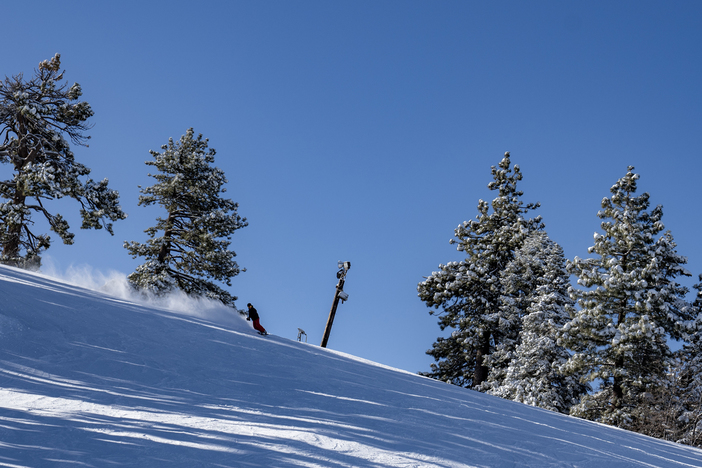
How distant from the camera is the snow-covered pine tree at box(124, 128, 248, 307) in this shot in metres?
30.9

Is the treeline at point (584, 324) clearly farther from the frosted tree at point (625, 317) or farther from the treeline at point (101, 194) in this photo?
the treeline at point (101, 194)

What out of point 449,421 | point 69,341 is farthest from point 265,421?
point 69,341

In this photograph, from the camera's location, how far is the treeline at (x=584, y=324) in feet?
78.6

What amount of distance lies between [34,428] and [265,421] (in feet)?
8.84

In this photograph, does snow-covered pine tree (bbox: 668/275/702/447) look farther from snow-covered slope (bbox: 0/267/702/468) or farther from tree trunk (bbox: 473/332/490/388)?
snow-covered slope (bbox: 0/267/702/468)

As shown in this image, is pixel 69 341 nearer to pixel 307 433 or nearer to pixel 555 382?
pixel 307 433

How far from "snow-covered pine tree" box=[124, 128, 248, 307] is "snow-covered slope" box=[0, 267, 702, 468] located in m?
18.2

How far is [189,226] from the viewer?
31.9 m

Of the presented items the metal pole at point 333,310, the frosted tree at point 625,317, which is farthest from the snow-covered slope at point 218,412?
the frosted tree at point 625,317

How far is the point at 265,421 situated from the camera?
21.9 feet

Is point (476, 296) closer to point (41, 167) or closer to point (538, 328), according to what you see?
point (538, 328)

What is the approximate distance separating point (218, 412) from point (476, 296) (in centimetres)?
2834

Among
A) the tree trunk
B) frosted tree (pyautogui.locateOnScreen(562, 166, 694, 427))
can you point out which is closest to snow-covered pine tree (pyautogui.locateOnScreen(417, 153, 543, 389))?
the tree trunk

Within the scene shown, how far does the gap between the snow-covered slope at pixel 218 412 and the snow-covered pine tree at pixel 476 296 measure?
1992 centimetres
